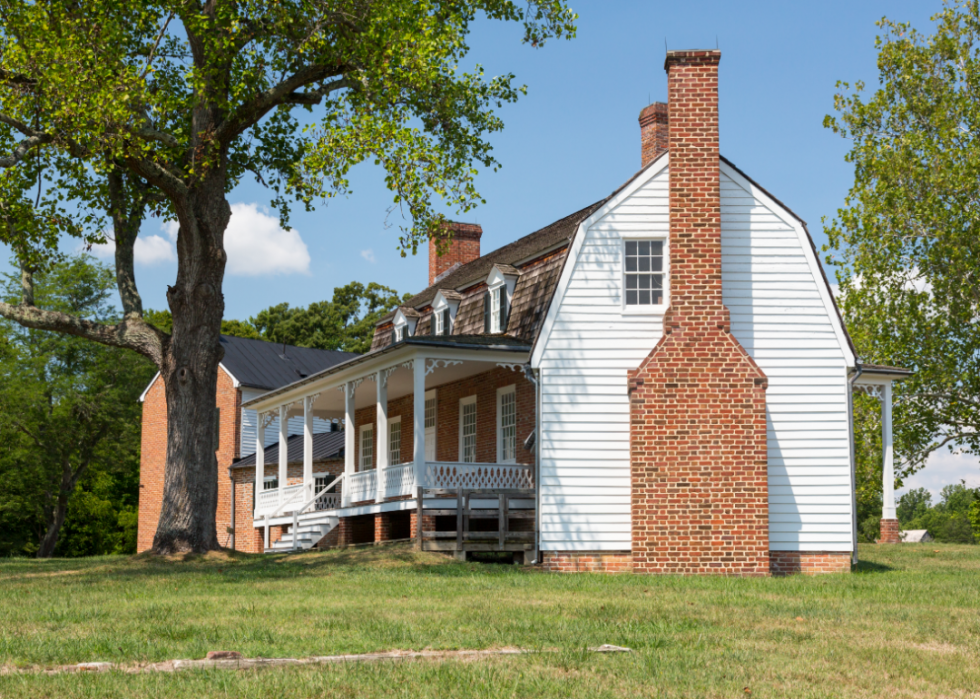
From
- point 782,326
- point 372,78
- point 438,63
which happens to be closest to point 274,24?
point 372,78

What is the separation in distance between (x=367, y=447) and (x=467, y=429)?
22.2ft

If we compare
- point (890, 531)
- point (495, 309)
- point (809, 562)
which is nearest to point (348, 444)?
point (495, 309)

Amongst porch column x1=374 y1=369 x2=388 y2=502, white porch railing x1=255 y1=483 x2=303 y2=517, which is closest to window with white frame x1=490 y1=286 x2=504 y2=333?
porch column x1=374 y1=369 x2=388 y2=502

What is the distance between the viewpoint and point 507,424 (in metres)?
21.5

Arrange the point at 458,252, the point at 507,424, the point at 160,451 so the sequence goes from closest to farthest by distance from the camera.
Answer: the point at 507,424 → the point at 458,252 → the point at 160,451

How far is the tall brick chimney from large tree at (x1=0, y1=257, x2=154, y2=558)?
3382 cm

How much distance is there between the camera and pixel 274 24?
57.1 feet

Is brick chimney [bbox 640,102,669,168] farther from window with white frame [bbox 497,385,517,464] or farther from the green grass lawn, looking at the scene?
the green grass lawn

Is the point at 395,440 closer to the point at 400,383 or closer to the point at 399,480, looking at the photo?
the point at 400,383

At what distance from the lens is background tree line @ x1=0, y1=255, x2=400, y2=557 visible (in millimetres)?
42875

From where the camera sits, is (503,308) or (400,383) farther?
(400,383)

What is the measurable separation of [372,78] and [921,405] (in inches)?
798

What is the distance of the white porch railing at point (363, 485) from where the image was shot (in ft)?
70.8

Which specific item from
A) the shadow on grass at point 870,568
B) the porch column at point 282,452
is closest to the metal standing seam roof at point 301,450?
the porch column at point 282,452
